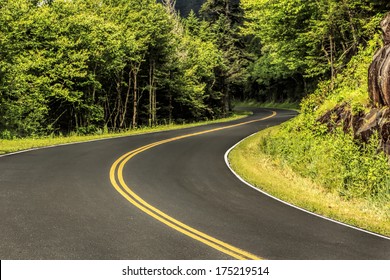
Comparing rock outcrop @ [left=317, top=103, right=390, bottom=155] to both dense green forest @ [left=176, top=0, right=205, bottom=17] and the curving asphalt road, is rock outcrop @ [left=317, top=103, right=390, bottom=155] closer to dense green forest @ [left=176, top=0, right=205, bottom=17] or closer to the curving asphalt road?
the curving asphalt road

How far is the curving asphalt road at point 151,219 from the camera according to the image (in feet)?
22.4

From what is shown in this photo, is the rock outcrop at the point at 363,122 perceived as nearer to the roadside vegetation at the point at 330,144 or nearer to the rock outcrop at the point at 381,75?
the roadside vegetation at the point at 330,144

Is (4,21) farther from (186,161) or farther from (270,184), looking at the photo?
(270,184)

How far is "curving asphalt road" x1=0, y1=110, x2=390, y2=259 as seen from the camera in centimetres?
682

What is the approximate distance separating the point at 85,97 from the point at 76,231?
25.3 meters

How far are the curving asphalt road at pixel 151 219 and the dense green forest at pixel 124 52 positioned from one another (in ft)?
43.1

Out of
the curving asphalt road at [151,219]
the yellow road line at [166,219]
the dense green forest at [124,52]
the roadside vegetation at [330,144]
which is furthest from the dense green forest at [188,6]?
the yellow road line at [166,219]

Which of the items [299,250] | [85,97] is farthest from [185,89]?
[299,250]

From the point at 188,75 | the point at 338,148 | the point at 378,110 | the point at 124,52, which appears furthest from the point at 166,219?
the point at 188,75

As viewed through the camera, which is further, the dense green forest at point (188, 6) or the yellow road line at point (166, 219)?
the dense green forest at point (188, 6)

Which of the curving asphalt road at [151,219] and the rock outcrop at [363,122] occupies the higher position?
the rock outcrop at [363,122]

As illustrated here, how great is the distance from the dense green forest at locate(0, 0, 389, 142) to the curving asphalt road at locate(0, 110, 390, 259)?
13.1 meters

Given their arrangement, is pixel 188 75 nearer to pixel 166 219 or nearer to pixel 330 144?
pixel 330 144

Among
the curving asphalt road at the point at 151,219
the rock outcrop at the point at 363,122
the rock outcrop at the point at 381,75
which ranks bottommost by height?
→ the curving asphalt road at the point at 151,219
